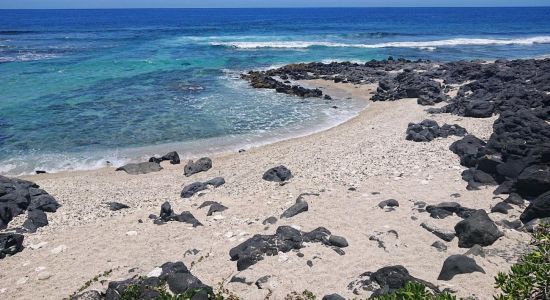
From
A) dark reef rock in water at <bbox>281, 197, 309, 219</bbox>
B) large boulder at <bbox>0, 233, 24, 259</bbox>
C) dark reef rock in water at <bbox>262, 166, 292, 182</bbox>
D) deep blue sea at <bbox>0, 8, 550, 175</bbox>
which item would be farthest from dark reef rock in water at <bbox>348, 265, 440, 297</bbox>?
deep blue sea at <bbox>0, 8, 550, 175</bbox>

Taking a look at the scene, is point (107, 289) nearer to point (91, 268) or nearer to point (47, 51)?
point (91, 268)

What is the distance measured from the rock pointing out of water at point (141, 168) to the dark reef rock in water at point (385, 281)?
1005 cm

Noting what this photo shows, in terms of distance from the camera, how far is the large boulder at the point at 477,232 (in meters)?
8.59

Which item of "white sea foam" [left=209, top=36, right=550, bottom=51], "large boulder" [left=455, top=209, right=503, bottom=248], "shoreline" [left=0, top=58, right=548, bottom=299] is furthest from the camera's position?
"white sea foam" [left=209, top=36, right=550, bottom=51]

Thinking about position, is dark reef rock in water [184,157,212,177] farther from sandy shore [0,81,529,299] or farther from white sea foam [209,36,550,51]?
white sea foam [209,36,550,51]

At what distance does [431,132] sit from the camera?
651 inches

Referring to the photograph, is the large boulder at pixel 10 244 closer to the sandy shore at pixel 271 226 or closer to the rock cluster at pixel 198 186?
the sandy shore at pixel 271 226

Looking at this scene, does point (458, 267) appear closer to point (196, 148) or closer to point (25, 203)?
point (25, 203)

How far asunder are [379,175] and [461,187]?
2289 mm

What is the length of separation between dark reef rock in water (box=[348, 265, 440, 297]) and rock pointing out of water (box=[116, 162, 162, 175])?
10.1 m

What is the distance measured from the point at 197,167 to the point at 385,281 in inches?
364

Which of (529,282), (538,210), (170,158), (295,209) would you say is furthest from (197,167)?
(529,282)

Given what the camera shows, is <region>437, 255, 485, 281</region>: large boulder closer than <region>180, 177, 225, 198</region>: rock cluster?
Yes

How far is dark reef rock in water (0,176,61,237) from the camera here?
37.5 ft
